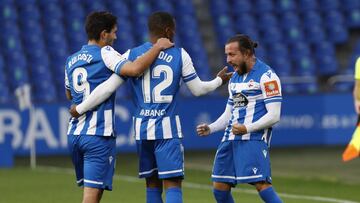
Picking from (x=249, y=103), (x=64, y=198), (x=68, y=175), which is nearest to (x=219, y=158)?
(x=249, y=103)

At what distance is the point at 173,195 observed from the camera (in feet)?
28.4

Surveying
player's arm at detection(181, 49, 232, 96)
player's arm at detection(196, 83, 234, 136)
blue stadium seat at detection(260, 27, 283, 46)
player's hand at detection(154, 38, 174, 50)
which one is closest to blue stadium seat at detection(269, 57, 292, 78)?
blue stadium seat at detection(260, 27, 283, 46)

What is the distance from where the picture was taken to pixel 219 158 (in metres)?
9.12

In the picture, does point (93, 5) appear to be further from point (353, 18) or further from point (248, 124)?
point (248, 124)

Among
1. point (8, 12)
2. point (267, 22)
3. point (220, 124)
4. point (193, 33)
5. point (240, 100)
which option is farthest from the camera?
point (267, 22)

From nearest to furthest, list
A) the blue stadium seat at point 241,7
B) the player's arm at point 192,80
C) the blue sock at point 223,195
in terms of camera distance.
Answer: the player's arm at point 192,80 < the blue sock at point 223,195 < the blue stadium seat at point 241,7

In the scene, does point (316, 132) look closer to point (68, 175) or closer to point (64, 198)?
point (68, 175)

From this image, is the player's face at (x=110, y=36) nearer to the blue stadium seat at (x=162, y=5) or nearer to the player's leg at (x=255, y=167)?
the player's leg at (x=255, y=167)

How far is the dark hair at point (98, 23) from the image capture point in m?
8.55

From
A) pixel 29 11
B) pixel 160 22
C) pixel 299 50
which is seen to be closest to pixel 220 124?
pixel 160 22

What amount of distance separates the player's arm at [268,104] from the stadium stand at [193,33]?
41.0 ft

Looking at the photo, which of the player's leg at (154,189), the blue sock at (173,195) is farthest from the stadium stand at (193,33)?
the blue sock at (173,195)

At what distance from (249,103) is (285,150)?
11614 mm

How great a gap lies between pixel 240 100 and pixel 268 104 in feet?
0.90
